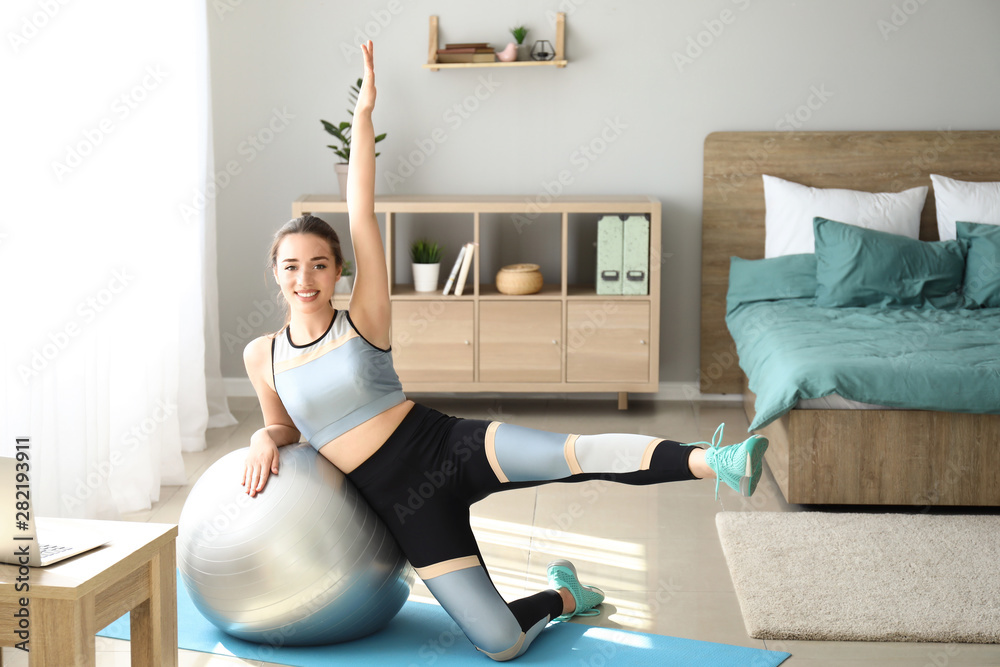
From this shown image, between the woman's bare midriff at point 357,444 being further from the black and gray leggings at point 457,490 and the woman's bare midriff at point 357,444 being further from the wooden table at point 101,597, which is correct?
the wooden table at point 101,597

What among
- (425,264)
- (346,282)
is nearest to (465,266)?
(425,264)

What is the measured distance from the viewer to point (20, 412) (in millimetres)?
2520

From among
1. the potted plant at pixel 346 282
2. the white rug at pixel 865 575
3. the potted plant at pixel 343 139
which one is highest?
the potted plant at pixel 343 139

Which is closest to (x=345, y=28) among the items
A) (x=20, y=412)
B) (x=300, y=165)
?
(x=300, y=165)

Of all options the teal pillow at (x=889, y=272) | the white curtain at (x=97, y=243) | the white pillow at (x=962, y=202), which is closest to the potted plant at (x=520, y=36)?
the white curtain at (x=97, y=243)

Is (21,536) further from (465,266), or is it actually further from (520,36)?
(520,36)

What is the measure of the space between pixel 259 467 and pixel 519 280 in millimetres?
2174

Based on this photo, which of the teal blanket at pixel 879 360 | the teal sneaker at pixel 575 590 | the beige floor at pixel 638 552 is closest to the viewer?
the beige floor at pixel 638 552

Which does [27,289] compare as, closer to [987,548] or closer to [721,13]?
[987,548]

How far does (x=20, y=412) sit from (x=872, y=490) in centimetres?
250

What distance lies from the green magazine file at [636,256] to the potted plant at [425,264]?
2.69 ft

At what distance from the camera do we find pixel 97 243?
2865 mm

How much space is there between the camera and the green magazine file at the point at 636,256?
159 inches

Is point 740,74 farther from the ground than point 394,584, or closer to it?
farther from the ground
